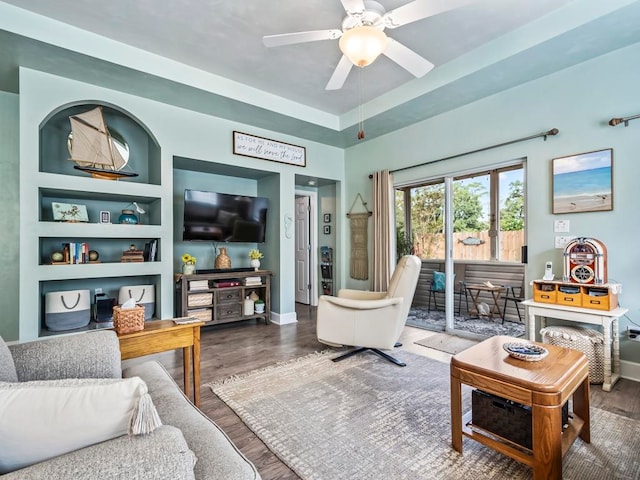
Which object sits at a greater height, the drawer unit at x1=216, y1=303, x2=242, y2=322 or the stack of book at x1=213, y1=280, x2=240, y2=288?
the stack of book at x1=213, y1=280, x2=240, y2=288

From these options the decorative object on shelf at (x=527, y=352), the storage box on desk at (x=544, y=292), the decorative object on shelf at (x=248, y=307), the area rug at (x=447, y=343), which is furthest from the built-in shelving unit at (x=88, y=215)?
the storage box on desk at (x=544, y=292)

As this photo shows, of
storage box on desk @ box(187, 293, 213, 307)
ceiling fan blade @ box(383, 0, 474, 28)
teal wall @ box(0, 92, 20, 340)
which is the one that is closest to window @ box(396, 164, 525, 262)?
ceiling fan blade @ box(383, 0, 474, 28)

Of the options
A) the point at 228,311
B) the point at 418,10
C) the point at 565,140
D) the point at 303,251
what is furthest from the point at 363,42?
the point at 303,251

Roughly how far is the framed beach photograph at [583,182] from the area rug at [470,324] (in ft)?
5.73

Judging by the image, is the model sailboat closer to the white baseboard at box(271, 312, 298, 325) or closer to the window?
the white baseboard at box(271, 312, 298, 325)

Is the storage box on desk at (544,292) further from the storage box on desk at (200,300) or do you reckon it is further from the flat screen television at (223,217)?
the storage box on desk at (200,300)

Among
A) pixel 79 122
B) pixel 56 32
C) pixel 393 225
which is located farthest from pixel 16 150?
pixel 393 225

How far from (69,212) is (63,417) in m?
3.29

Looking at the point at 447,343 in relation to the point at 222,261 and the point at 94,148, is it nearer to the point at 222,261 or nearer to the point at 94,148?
the point at 222,261

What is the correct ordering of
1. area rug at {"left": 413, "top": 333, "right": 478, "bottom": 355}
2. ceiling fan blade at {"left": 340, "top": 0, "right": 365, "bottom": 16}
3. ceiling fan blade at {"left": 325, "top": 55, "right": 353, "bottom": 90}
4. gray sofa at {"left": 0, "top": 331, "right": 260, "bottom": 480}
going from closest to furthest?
gray sofa at {"left": 0, "top": 331, "right": 260, "bottom": 480}, ceiling fan blade at {"left": 340, "top": 0, "right": 365, "bottom": 16}, ceiling fan blade at {"left": 325, "top": 55, "right": 353, "bottom": 90}, area rug at {"left": 413, "top": 333, "right": 478, "bottom": 355}

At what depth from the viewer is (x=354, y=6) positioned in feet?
6.50

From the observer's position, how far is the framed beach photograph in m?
2.84

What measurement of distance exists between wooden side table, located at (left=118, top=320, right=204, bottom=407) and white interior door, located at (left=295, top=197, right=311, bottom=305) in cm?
394

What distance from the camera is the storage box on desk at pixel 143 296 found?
360 cm
